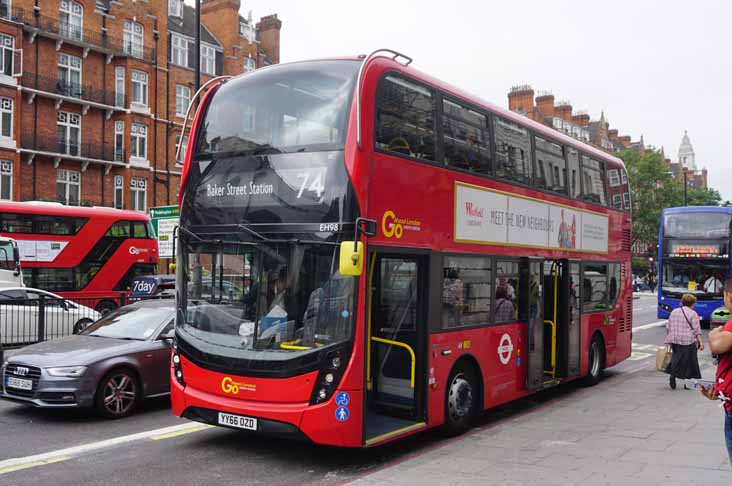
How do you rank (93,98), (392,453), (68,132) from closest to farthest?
(392,453)
(68,132)
(93,98)

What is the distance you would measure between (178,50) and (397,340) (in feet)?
132

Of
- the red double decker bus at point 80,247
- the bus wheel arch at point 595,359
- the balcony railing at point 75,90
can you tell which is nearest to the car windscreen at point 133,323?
the bus wheel arch at point 595,359

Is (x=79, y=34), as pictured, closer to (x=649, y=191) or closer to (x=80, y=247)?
(x=80, y=247)

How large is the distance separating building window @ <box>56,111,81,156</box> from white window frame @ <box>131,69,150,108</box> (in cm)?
390

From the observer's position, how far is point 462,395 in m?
8.56

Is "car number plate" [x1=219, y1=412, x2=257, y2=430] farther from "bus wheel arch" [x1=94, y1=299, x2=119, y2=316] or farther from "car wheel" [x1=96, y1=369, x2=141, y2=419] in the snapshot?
"bus wheel arch" [x1=94, y1=299, x2=119, y2=316]

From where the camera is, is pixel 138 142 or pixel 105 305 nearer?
pixel 105 305

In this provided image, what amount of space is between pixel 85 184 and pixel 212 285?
111 ft

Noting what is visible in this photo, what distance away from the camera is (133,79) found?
40438mm

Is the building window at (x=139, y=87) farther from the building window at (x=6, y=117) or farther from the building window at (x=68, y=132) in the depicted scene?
the building window at (x=6, y=117)

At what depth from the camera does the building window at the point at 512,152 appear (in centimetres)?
959

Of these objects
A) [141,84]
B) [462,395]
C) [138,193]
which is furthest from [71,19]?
[462,395]

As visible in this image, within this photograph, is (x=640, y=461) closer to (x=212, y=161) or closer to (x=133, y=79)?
(x=212, y=161)

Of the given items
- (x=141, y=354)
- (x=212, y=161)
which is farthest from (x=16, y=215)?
(x=212, y=161)
